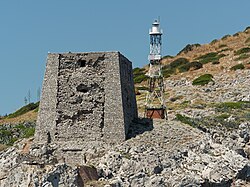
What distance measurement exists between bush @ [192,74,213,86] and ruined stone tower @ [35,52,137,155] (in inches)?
1004

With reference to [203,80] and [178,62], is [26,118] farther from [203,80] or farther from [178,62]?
[178,62]

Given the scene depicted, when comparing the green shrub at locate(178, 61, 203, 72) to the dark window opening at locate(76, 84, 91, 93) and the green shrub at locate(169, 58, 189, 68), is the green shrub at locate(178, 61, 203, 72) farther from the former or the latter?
the dark window opening at locate(76, 84, 91, 93)

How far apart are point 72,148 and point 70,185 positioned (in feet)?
11.4

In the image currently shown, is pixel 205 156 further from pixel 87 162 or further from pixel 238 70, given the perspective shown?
pixel 238 70

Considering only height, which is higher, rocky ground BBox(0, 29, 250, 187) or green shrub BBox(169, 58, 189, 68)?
green shrub BBox(169, 58, 189, 68)

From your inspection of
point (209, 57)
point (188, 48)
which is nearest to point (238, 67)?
point (209, 57)

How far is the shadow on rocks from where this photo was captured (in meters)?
25.3

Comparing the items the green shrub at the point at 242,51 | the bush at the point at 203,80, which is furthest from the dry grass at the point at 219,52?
the bush at the point at 203,80

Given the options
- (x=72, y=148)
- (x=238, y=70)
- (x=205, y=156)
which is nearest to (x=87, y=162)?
(x=72, y=148)

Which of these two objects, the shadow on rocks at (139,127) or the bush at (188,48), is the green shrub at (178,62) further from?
the shadow on rocks at (139,127)

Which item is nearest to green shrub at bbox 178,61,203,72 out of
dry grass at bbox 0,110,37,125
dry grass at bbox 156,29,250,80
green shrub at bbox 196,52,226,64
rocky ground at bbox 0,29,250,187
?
dry grass at bbox 156,29,250,80

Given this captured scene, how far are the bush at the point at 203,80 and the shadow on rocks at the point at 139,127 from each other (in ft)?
79.7

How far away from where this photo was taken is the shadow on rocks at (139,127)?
82.9 feet

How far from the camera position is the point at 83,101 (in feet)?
83.0
